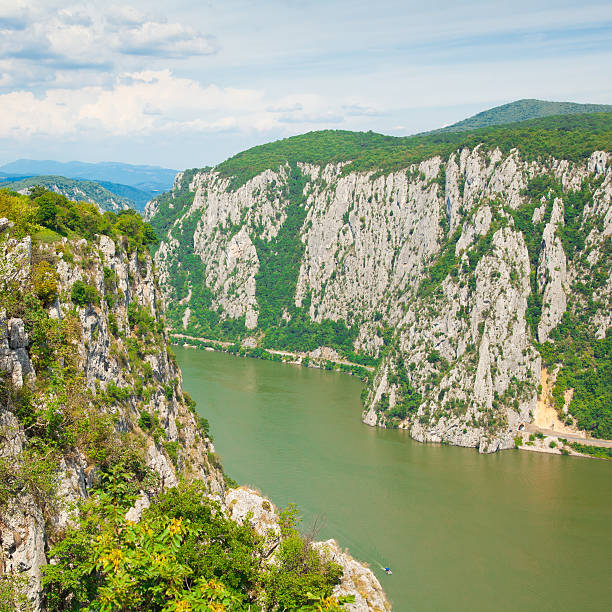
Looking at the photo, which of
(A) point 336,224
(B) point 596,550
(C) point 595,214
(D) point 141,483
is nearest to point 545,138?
(C) point 595,214

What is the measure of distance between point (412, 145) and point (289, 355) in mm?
50145

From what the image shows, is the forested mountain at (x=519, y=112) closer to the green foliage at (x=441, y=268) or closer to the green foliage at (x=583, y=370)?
the green foliage at (x=441, y=268)

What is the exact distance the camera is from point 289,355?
93.6m

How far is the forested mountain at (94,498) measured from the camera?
1312 centimetres

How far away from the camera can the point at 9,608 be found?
11516 mm

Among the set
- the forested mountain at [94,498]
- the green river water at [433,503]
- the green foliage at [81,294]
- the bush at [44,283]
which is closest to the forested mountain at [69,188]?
the green river water at [433,503]

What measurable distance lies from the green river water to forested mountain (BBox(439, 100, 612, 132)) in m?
105

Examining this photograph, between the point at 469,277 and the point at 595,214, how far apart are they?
15.8 m

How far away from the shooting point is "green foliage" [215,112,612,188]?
7294cm

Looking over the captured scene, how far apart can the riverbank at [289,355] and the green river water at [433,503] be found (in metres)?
18.4

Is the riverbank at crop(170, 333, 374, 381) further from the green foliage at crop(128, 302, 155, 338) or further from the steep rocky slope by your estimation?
the green foliage at crop(128, 302, 155, 338)

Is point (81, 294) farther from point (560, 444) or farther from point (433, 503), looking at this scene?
point (560, 444)

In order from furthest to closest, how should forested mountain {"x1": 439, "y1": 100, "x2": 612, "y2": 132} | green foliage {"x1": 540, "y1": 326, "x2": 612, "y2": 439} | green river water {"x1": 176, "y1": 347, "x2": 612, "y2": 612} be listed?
forested mountain {"x1": 439, "y1": 100, "x2": 612, "y2": 132} < green foliage {"x1": 540, "y1": 326, "x2": 612, "y2": 439} < green river water {"x1": 176, "y1": 347, "x2": 612, "y2": 612}

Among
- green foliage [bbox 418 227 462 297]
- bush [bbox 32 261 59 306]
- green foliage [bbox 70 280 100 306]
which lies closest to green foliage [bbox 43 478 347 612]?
bush [bbox 32 261 59 306]
